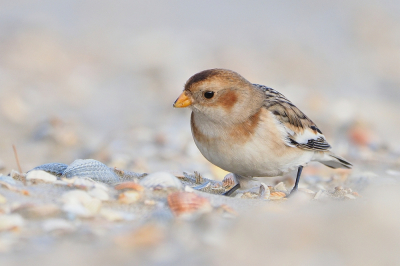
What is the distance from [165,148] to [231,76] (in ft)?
9.13

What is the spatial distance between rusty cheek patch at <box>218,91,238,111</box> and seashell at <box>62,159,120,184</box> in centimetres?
97

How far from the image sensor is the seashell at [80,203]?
285 centimetres

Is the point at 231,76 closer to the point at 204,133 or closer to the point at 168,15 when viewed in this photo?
the point at 204,133

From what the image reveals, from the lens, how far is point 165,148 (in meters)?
6.88

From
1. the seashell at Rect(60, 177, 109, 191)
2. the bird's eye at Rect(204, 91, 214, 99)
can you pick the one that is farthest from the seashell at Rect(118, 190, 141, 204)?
the bird's eye at Rect(204, 91, 214, 99)

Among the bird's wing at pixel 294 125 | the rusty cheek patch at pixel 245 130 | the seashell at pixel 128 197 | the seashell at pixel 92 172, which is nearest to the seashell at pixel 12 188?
the seashell at pixel 128 197

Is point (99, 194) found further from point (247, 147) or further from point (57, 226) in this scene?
point (247, 147)

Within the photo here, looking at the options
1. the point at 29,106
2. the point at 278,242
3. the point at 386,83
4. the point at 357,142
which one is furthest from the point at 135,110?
the point at 278,242

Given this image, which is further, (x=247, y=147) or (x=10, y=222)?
(x=247, y=147)

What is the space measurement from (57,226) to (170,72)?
7.46 meters

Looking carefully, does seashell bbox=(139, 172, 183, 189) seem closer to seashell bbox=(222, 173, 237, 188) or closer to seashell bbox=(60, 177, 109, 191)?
seashell bbox=(60, 177, 109, 191)

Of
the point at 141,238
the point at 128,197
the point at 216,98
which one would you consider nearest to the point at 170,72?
the point at 216,98

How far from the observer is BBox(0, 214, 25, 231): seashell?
8.52ft

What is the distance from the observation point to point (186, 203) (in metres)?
3.01
